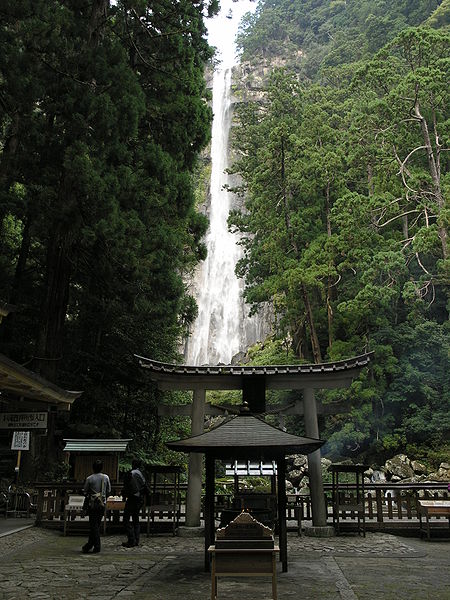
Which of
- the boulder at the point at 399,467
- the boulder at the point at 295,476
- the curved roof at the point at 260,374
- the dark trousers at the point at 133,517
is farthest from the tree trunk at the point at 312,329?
the dark trousers at the point at 133,517

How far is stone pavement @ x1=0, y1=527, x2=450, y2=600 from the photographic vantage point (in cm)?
548

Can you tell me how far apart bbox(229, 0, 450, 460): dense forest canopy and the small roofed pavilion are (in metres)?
13.0

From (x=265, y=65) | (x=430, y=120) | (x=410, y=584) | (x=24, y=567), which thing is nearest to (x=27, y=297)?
(x=24, y=567)

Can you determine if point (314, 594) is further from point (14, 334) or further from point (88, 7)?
point (88, 7)

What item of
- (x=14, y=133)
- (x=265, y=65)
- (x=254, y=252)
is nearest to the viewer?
(x=14, y=133)

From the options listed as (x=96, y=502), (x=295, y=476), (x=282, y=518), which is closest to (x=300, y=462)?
(x=295, y=476)

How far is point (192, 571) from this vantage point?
22.4 ft

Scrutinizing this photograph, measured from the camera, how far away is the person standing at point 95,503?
25.7 ft

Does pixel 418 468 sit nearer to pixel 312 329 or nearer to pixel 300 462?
pixel 300 462

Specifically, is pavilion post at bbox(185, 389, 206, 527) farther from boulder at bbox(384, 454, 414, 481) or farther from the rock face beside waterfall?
boulder at bbox(384, 454, 414, 481)

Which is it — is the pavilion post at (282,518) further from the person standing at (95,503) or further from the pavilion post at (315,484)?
the pavilion post at (315,484)

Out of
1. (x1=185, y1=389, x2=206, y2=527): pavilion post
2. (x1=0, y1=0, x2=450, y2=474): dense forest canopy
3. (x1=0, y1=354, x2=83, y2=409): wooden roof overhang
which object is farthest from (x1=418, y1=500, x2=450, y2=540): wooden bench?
(x1=0, y1=354, x2=83, y2=409): wooden roof overhang

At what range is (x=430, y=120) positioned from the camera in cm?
2348

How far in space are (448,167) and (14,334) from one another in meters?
20.9
